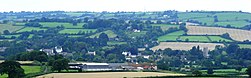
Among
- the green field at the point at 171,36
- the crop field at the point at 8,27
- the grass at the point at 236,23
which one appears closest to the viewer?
the green field at the point at 171,36

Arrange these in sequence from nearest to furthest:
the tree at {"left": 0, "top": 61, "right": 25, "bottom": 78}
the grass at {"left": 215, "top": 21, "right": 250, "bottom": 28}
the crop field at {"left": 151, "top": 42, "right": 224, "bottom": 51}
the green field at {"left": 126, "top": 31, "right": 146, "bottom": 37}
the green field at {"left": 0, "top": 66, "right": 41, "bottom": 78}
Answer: the tree at {"left": 0, "top": 61, "right": 25, "bottom": 78}, the green field at {"left": 0, "top": 66, "right": 41, "bottom": 78}, the crop field at {"left": 151, "top": 42, "right": 224, "bottom": 51}, the green field at {"left": 126, "top": 31, "right": 146, "bottom": 37}, the grass at {"left": 215, "top": 21, "right": 250, "bottom": 28}

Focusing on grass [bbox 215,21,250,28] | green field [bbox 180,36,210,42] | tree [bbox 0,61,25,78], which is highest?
tree [bbox 0,61,25,78]

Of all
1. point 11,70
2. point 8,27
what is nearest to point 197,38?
point 8,27

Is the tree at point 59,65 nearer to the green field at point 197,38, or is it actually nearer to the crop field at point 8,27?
the green field at point 197,38

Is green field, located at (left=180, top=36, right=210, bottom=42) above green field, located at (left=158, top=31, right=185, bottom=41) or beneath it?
above

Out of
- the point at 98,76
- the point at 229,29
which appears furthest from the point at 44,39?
the point at 98,76

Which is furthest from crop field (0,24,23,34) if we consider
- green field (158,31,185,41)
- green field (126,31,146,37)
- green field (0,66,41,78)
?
green field (0,66,41,78)

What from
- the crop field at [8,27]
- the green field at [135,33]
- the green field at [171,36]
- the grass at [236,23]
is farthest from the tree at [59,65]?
A: the grass at [236,23]

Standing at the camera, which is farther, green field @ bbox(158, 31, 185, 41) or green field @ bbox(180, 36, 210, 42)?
green field @ bbox(158, 31, 185, 41)

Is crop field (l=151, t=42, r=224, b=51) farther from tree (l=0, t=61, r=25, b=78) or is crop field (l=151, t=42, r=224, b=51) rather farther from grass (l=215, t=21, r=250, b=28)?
tree (l=0, t=61, r=25, b=78)

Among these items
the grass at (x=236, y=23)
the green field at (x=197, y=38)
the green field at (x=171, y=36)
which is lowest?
the grass at (x=236, y=23)
